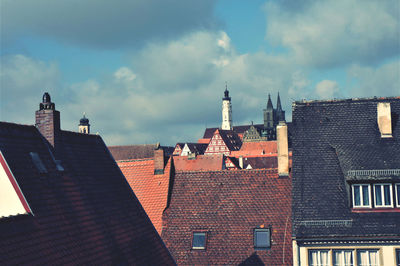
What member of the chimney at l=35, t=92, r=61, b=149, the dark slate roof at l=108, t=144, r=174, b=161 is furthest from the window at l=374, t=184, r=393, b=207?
the dark slate roof at l=108, t=144, r=174, b=161

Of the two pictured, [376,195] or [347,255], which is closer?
[347,255]

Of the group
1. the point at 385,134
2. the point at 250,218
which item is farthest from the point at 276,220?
the point at 385,134

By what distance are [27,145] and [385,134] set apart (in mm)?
→ 16987

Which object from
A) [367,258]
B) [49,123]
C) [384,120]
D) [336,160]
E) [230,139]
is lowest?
[367,258]

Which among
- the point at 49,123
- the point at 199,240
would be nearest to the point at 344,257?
the point at 199,240

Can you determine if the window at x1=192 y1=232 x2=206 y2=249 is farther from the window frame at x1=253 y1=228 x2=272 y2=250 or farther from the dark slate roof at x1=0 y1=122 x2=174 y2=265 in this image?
the dark slate roof at x1=0 y1=122 x2=174 y2=265

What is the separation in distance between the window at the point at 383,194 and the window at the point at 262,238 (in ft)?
18.4

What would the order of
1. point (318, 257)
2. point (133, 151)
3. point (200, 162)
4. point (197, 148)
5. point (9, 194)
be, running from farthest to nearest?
point (197, 148)
point (133, 151)
point (200, 162)
point (318, 257)
point (9, 194)

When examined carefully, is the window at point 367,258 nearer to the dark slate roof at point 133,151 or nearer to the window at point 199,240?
the window at point 199,240

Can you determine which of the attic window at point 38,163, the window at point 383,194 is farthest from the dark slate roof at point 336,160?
the attic window at point 38,163

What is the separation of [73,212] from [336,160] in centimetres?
1381

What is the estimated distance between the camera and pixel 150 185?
2988cm

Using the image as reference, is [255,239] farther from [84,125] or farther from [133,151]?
[84,125]

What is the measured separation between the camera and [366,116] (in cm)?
2645
